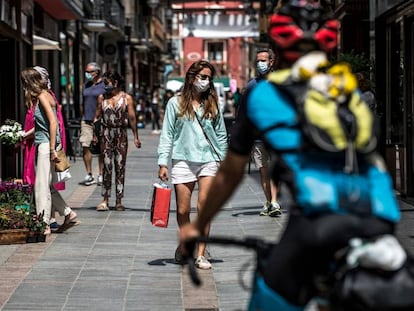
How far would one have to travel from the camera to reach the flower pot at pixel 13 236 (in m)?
11.2

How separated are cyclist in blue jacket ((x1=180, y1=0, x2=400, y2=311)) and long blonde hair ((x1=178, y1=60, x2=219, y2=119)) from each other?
17.5 ft

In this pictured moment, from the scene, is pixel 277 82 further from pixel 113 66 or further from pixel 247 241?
pixel 113 66

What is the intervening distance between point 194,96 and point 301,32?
5.56 meters

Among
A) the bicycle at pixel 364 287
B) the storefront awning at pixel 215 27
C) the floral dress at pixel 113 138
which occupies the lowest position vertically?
the bicycle at pixel 364 287

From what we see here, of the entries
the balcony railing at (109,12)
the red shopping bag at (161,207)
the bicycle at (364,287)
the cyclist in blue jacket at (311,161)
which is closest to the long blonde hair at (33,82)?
the red shopping bag at (161,207)

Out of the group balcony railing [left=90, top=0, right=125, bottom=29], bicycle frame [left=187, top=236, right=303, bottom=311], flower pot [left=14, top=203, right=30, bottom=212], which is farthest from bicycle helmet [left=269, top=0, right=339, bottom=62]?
balcony railing [left=90, top=0, right=125, bottom=29]

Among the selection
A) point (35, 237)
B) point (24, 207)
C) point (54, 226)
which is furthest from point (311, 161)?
point (54, 226)

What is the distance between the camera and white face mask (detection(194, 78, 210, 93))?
A: 31.8ft

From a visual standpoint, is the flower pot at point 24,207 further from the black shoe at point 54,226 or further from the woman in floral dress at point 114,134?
the woman in floral dress at point 114,134

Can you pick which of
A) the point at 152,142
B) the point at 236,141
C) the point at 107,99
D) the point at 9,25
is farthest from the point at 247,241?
the point at 152,142

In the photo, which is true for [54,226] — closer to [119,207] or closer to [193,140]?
[119,207]

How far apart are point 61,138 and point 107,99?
2983 mm

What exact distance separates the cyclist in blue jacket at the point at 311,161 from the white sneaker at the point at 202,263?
531 cm

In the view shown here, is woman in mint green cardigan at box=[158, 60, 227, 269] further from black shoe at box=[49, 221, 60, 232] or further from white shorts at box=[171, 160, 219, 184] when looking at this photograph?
black shoe at box=[49, 221, 60, 232]
